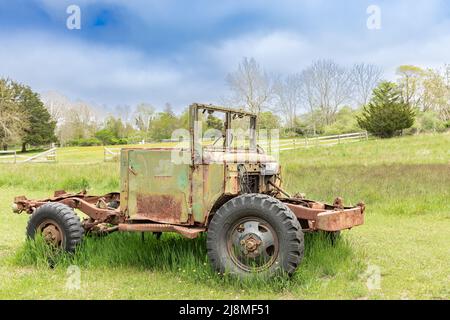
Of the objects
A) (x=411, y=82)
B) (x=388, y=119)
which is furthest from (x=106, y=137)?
(x=411, y=82)

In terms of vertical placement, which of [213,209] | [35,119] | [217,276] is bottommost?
[217,276]

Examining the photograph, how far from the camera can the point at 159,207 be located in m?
6.54

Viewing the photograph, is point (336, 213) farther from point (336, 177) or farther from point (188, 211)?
point (336, 177)

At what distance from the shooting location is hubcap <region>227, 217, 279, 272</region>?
581 centimetres

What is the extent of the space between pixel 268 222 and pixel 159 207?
4.96ft

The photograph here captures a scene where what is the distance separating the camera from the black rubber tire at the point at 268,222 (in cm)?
563

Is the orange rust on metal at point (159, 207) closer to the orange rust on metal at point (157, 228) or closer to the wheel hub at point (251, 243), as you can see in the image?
the orange rust on metal at point (157, 228)

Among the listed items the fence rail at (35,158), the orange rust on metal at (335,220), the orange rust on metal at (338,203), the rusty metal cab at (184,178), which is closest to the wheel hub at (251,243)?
the rusty metal cab at (184,178)

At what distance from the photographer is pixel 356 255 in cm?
729

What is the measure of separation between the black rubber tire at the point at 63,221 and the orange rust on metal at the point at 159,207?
928 millimetres

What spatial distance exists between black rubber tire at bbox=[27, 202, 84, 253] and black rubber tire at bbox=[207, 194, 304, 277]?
2.00 metres

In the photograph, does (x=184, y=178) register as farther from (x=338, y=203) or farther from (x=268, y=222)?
(x=338, y=203)

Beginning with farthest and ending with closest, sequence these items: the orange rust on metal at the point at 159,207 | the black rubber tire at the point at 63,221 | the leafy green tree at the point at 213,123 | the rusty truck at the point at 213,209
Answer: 1. the leafy green tree at the point at 213,123
2. the black rubber tire at the point at 63,221
3. the orange rust on metal at the point at 159,207
4. the rusty truck at the point at 213,209

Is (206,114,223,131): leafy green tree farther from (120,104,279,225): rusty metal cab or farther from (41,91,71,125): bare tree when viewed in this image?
(41,91,71,125): bare tree
